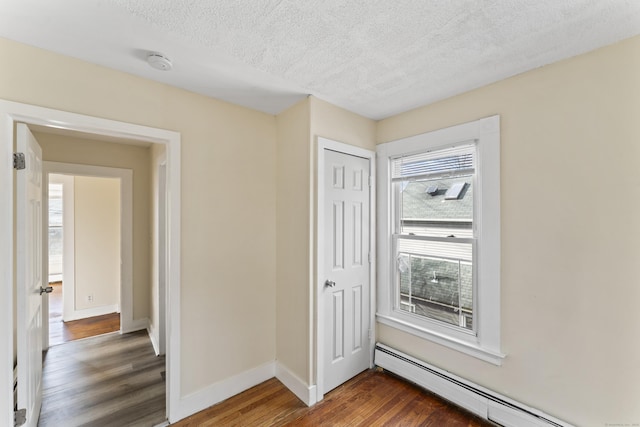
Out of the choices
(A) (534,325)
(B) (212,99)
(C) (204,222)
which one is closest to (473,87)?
(A) (534,325)

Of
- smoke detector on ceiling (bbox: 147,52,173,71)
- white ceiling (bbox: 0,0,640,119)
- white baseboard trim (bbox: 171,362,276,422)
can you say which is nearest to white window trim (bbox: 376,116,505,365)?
white ceiling (bbox: 0,0,640,119)

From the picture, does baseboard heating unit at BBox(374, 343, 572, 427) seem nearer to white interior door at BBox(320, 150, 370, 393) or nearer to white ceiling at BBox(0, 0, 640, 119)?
white interior door at BBox(320, 150, 370, 393)

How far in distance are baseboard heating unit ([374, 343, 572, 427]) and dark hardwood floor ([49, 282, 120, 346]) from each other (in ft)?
11.8

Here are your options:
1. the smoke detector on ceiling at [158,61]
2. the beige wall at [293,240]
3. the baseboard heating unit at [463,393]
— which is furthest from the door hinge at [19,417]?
the baseboard heating unit at [463,393]

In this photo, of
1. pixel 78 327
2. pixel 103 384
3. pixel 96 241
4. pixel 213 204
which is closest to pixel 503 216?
pixel 213 204

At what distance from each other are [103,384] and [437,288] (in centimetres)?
310

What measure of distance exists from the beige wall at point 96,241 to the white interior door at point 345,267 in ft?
12.7

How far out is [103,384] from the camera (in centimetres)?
234

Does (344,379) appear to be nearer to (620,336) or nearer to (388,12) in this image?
(620,336)

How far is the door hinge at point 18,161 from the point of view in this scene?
1483 mm

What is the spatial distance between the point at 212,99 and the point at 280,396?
256 centimetres

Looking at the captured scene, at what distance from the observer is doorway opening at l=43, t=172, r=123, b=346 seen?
3.82 meters

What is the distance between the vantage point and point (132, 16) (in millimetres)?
1281

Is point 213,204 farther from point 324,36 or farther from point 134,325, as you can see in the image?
point 134,325
